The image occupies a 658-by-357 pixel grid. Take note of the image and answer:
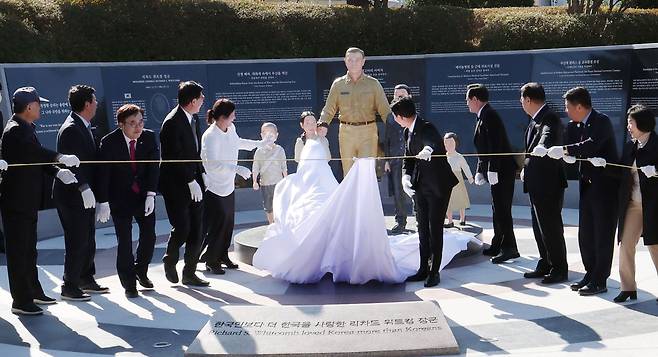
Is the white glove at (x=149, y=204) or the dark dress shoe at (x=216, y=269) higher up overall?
the white glove at (x=149, y=204)

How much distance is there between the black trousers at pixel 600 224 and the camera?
684 centimetres

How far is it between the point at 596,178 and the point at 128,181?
4.39 metres

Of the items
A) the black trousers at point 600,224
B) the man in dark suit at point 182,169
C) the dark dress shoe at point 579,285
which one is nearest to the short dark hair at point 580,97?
the black trousers at point 600,224

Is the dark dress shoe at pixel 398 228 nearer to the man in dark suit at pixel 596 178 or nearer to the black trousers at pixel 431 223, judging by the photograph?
the black trousers at pixel 431 223

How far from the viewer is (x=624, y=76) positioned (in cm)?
1193

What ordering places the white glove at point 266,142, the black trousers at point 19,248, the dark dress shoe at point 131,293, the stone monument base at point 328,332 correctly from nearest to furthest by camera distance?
the stone monument base at point 328,332, the black trousers at point 19,248, the dark dress shoe at point 131,293, the white glove at point 266,142

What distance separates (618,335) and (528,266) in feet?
8.70

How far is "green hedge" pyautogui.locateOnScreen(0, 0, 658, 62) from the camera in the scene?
13.1 metres

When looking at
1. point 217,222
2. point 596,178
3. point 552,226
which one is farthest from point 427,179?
point 217,222

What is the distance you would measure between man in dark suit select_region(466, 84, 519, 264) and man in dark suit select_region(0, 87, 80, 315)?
427cm

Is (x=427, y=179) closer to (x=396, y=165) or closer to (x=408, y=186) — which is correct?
(x=408, y=186)

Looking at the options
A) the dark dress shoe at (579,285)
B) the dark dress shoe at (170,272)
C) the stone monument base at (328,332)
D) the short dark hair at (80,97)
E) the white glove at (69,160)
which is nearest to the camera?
the stone monument base at (328,332)

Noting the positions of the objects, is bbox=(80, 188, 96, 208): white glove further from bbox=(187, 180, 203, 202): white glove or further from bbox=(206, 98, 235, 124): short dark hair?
bbox=(206, 98, 235, 124): short dark hair

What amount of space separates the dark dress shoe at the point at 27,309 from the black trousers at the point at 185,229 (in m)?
1.39
